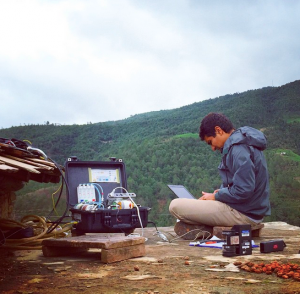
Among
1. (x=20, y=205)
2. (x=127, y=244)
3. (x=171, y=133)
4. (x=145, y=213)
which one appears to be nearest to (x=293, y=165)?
(x=171, y=133)

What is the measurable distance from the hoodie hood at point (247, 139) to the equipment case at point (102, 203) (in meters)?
1.24

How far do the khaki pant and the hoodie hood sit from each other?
23.6 inches

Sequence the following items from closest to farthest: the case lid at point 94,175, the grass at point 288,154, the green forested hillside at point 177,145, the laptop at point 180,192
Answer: the laptop at point 180,192 → the case lid at point 94,175 → the green forested hillside at point 177,145 → the grass at point 288,154

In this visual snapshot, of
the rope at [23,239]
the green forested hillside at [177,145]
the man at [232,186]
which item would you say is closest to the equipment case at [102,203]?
the rope at [23,239]

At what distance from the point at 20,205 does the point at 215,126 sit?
21.9 feet

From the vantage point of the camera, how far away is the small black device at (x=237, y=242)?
355cm

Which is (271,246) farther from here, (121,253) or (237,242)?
(121,253)

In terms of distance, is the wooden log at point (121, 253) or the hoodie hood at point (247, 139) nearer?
the wooden log at point (121, 253)

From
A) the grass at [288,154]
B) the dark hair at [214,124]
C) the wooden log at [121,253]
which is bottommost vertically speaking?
the wooden log at [121,253]

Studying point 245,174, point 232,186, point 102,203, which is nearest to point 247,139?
point 245,174

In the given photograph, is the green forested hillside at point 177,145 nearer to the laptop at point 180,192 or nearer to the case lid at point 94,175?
the case lid at point 94,175

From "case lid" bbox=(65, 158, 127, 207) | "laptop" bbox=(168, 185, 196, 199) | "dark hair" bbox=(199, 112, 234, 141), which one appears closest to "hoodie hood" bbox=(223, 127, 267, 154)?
"dark hair" bbox=(199, 112, 234, 141)

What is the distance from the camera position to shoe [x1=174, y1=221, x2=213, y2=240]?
497cm

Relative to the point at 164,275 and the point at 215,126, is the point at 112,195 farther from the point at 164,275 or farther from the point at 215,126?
the point at 164,275
